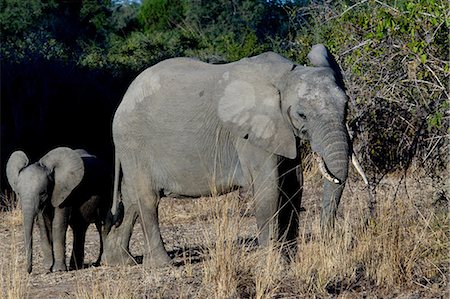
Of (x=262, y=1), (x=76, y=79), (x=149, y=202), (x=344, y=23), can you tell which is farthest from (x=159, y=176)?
(x=262, y=1)

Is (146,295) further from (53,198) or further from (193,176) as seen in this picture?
(53,198)

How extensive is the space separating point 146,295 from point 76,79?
13402 millimetres

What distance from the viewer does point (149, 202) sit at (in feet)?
32.8

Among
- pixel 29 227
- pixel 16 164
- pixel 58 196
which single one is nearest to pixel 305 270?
pixel 29 227

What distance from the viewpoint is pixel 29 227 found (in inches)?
402

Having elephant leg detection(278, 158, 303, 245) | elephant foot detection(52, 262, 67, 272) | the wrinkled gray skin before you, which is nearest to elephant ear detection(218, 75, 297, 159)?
the wrinkled gray skin

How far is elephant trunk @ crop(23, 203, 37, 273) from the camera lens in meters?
10.0

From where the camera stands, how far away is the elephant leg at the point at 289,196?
9.03 metres

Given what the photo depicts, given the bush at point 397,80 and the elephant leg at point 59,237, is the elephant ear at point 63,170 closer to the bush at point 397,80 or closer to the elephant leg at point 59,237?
the elephant leg at point 59,237

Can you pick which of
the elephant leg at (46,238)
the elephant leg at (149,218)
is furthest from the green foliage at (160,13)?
the elephant leg at (149,218)

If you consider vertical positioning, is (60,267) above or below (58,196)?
below

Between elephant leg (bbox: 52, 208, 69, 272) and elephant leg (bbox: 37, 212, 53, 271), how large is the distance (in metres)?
0.11

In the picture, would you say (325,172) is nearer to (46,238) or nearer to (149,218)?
(149,218)

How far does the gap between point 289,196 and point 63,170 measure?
2.75 meters
